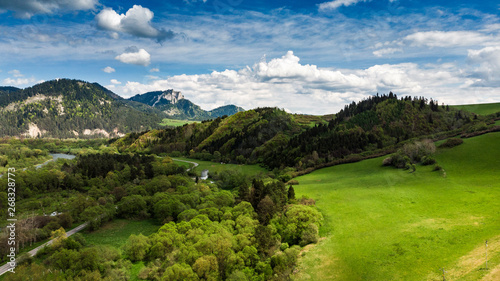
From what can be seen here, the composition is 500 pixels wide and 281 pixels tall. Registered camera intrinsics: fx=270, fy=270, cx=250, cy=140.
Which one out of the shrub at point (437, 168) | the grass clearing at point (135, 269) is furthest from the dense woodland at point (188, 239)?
the shrub at point (437, 168)

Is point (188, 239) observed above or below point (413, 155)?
below

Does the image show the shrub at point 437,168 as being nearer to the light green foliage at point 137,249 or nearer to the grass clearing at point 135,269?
the light green foliage at point 137,249

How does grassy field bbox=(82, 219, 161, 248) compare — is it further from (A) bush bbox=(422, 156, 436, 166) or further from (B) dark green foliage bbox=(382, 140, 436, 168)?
(A) bush bbox=(422, 156, 436, 166)

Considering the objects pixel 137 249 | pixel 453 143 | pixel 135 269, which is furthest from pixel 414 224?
pixel 453 143

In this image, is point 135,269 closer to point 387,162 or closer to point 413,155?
point 387,162

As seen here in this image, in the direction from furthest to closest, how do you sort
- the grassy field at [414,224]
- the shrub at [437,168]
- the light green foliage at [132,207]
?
the light green foliage at [132,207] → the shrub at [437,168] → the grassy field at [414,224]

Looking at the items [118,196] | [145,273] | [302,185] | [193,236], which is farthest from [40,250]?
[302,185]

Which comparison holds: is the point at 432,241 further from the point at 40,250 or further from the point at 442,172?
the point at 40,250
